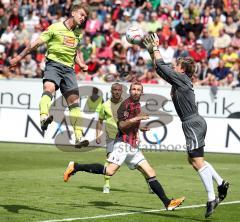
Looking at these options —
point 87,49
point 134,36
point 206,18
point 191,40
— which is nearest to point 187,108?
point 134,36

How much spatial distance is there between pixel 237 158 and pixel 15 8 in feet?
44.2

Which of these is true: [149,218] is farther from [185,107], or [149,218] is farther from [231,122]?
[231,122]

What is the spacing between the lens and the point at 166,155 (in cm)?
2395

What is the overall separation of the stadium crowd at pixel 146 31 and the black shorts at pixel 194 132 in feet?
46.5

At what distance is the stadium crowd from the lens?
1128 inches

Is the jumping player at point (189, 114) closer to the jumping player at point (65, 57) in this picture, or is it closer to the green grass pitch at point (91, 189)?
the green grass pitch at point (91, 189)

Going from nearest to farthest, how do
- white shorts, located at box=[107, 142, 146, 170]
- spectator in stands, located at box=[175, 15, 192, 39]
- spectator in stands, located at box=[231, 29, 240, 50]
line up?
white shorts, located at box=[107, 142, 146, 170] → spectator in stands, located at box=[231, 29, 240, 50] → spectator in stands, located at box=[175, 15, 192, 39]

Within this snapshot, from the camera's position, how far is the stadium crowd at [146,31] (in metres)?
28.7

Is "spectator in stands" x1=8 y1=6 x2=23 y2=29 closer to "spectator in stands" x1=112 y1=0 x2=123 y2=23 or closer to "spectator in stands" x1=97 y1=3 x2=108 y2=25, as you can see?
"spectator in stands" x1=97 y1=3 x2=108 y2=25

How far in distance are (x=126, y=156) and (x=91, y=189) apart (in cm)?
271

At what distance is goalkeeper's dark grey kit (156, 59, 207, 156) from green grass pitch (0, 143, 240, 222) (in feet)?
3.96

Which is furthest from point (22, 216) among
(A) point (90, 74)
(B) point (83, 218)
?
(A) point (90, 74)

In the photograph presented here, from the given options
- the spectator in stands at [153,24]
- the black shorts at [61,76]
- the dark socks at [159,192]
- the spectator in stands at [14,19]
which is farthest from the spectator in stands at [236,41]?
the dark socks at [159,192]

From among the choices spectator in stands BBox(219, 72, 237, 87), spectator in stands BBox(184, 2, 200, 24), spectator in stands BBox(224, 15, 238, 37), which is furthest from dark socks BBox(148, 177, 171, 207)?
spectator in stands BBox(184, 2, 200, 24)
